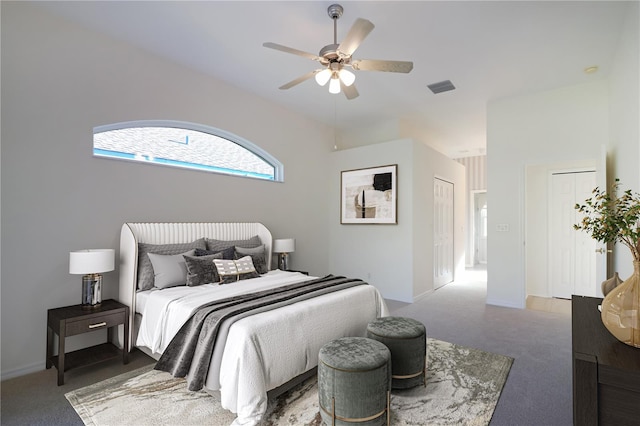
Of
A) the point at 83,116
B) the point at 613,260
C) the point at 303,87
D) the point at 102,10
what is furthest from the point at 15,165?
the point at 613,260

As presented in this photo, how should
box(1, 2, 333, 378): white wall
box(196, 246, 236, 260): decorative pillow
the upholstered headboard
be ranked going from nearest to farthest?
box(1, 2, 333, 378): white wall
the upholstered headboard
box(196, 246, 236, 260): decorative pillow

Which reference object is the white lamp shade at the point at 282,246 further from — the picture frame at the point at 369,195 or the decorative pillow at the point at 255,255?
the picture frame at the point at 369,195

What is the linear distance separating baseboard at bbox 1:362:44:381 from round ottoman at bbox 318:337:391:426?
2.54 meters

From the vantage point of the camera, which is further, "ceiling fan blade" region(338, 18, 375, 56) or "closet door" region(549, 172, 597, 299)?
"closet door" region(549, 172, 597, 299)

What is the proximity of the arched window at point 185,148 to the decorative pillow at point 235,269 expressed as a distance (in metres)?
1.36

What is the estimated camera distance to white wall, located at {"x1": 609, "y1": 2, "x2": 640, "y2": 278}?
8.62ft

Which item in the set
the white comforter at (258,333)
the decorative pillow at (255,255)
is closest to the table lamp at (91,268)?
the white comforter at (258,333)

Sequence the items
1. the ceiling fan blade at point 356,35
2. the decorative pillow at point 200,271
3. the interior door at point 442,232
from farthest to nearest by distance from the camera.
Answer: the interior door at point 442,232 < the decorative pillow at point 200,271 < the ceiling fan blade at point 356,35

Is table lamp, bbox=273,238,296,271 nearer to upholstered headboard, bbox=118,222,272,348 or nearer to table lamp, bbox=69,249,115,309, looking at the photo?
upholstered headboard, bbox=118,222,272,348

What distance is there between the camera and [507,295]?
183 inches

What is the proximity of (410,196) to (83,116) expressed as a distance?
14.1 feet

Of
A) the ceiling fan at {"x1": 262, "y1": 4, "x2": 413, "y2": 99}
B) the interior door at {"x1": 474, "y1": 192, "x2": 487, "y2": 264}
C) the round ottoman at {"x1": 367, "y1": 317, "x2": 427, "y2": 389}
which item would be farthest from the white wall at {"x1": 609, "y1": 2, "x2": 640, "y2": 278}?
the interior door at {"x1": 474, "y1": 192, "x2": 487, "y2": 264}

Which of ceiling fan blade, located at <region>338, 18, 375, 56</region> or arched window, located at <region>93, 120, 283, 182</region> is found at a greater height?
ceiling fan blade, located at <region>338, 18, 375, 56</region>

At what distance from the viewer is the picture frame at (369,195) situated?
5.16 metres
